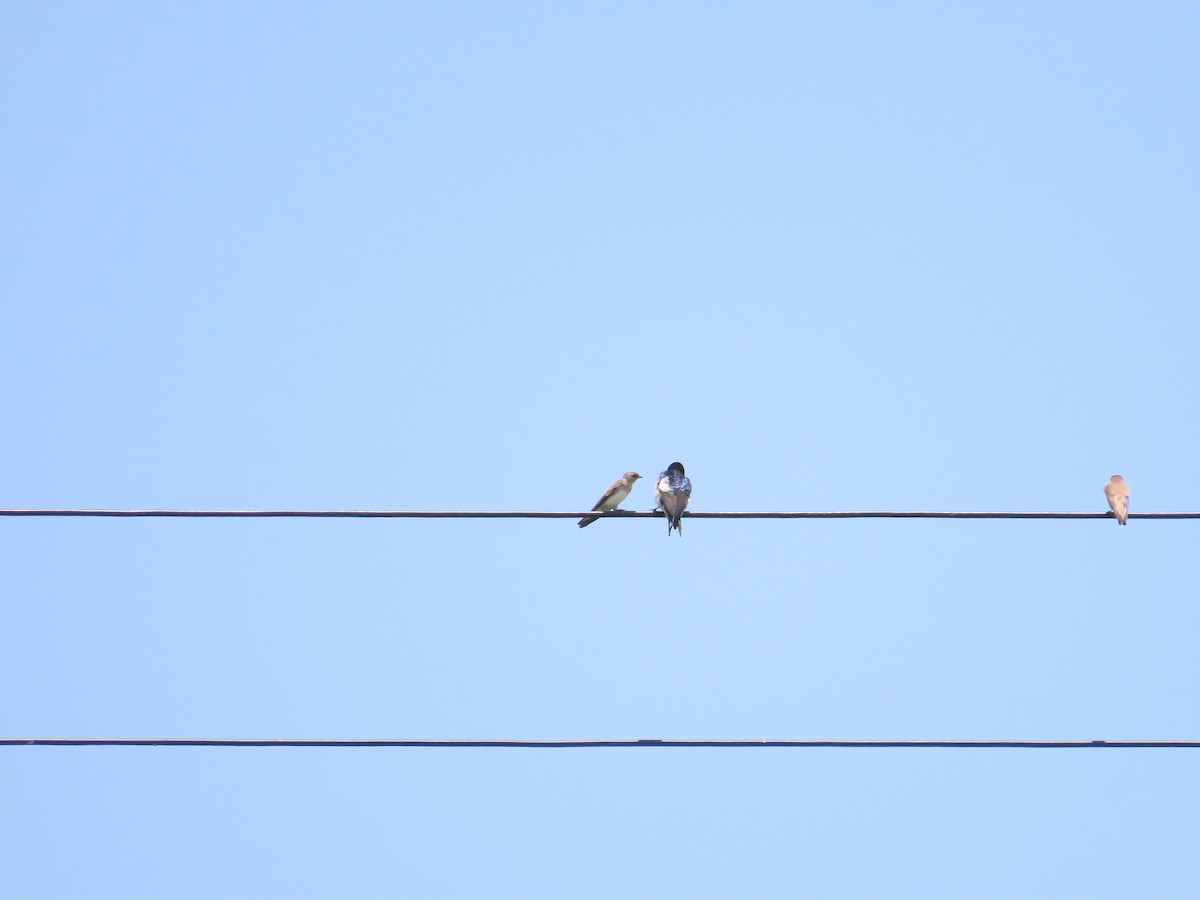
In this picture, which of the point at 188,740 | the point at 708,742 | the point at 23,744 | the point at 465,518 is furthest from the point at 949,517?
the point at 23,744

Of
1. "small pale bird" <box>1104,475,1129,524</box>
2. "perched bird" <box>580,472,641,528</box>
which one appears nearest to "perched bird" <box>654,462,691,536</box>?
"perched bird" <box>580,472,641,528</box>

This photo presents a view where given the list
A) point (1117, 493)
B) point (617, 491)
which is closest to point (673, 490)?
point (617, 491)

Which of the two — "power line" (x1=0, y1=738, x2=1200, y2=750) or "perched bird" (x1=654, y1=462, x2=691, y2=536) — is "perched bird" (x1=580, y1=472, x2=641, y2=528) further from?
"power line" (x1=0, y1=738, x2=1200, y2=750)

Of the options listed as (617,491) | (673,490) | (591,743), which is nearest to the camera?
(591,743)

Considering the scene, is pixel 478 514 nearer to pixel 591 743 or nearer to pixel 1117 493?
pixel 591 743

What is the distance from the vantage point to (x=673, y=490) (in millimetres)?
16266

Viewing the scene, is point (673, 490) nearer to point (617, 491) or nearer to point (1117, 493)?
point (617, 491)

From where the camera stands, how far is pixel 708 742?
1070 centimetres

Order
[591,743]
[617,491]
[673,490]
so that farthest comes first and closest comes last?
[617,491] → [673,490] → [591,743]

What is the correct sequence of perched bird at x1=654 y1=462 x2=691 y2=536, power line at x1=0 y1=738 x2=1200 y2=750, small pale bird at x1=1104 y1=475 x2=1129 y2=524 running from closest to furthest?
power line at x1=0 y1=738 x2=1200 y2=750
perched bird at x1=654 y1=462 x2=691 y2=536
small pale bird at x1=1104 y1=475 x2=1129 y2=524

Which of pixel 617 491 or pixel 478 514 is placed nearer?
pixel 478 514

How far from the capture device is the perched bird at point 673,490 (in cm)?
1608

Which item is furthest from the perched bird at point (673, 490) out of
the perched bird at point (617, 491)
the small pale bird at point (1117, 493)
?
the small pale bird at point (1117, 493)

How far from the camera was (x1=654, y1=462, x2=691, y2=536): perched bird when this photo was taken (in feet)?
52.7
